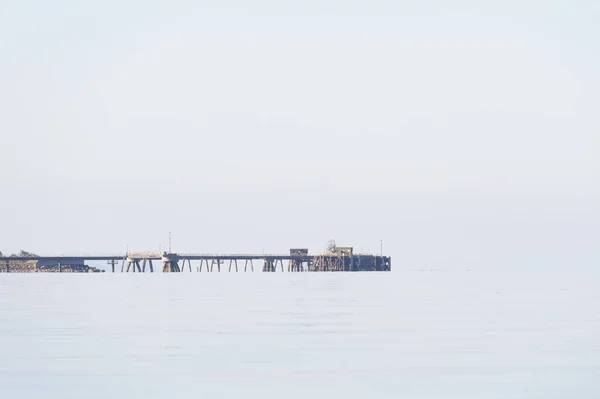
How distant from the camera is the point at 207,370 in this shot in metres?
39.8

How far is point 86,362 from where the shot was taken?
1660 inches

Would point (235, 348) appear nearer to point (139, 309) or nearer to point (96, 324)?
point (96, 324)

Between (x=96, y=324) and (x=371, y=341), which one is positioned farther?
(x=96, y=324)

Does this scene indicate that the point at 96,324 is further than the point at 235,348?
Yes

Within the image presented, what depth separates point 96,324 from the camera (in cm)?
6262

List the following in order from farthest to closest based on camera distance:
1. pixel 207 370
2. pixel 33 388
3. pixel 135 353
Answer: pixel 135 353
pixel 207 370
pixel 33 388

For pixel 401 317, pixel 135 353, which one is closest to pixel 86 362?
pixel 135 353

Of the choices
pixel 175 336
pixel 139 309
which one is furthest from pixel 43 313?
pixel 175 336

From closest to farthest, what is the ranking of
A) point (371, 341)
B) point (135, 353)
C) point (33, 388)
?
Result: point (33, 388)
point (135, 353)
point (371, 341)

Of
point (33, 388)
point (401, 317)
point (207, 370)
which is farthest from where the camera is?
point (401, 317)

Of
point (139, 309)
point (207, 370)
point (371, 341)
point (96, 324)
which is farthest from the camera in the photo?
point (139, 309)

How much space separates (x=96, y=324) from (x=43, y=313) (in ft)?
38.9

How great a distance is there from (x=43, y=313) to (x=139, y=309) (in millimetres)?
8414

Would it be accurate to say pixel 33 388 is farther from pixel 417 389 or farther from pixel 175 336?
pixel 175 336
